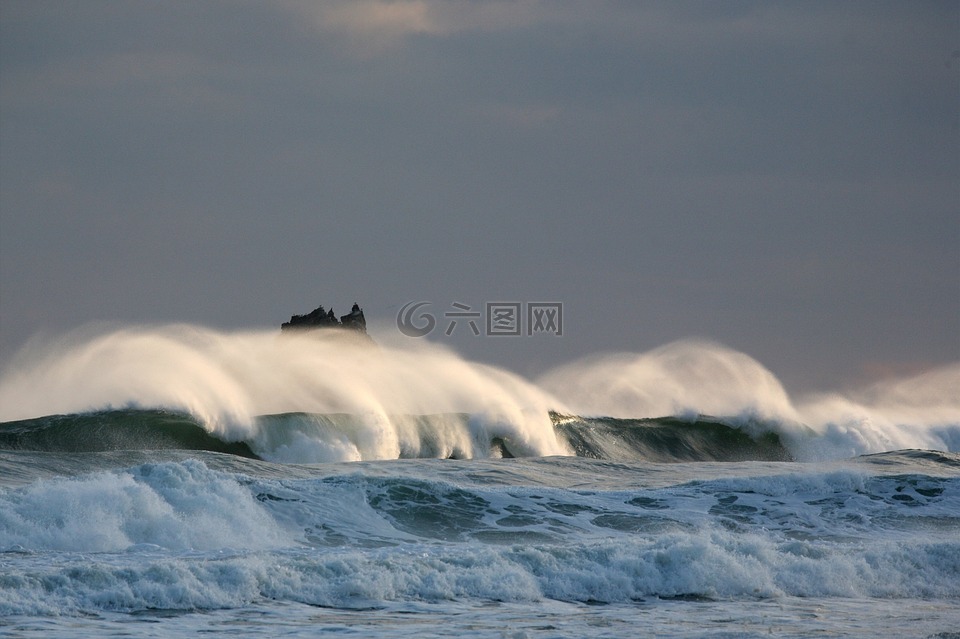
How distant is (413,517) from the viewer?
16.6m

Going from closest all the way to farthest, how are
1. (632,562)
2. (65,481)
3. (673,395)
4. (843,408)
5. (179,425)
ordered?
(632,562)
(65,481)
(179,425)
(673,395)
(843,408)

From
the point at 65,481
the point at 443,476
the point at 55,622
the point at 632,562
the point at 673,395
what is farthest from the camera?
the point at 673,395

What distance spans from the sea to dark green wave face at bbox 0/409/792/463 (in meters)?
0.08

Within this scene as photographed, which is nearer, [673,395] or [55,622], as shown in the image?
[55,622]

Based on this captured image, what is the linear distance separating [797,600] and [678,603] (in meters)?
1.48

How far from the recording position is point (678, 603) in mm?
12219

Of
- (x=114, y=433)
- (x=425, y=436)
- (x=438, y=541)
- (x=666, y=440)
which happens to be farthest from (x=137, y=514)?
(x=666, y=440)

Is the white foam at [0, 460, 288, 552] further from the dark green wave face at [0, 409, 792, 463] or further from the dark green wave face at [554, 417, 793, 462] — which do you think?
the dark green wave face at [554, 417, 793, 462]

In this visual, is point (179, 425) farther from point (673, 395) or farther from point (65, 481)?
point (673, 395)

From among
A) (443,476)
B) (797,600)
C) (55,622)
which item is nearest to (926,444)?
(443,476)

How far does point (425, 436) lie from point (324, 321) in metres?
9.66

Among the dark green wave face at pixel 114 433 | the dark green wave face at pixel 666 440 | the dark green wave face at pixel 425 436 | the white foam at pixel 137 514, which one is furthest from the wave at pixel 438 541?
the dark green wave face at pixel 666 440

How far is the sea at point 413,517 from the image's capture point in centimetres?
1099

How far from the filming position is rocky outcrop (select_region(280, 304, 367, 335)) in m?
34.3
